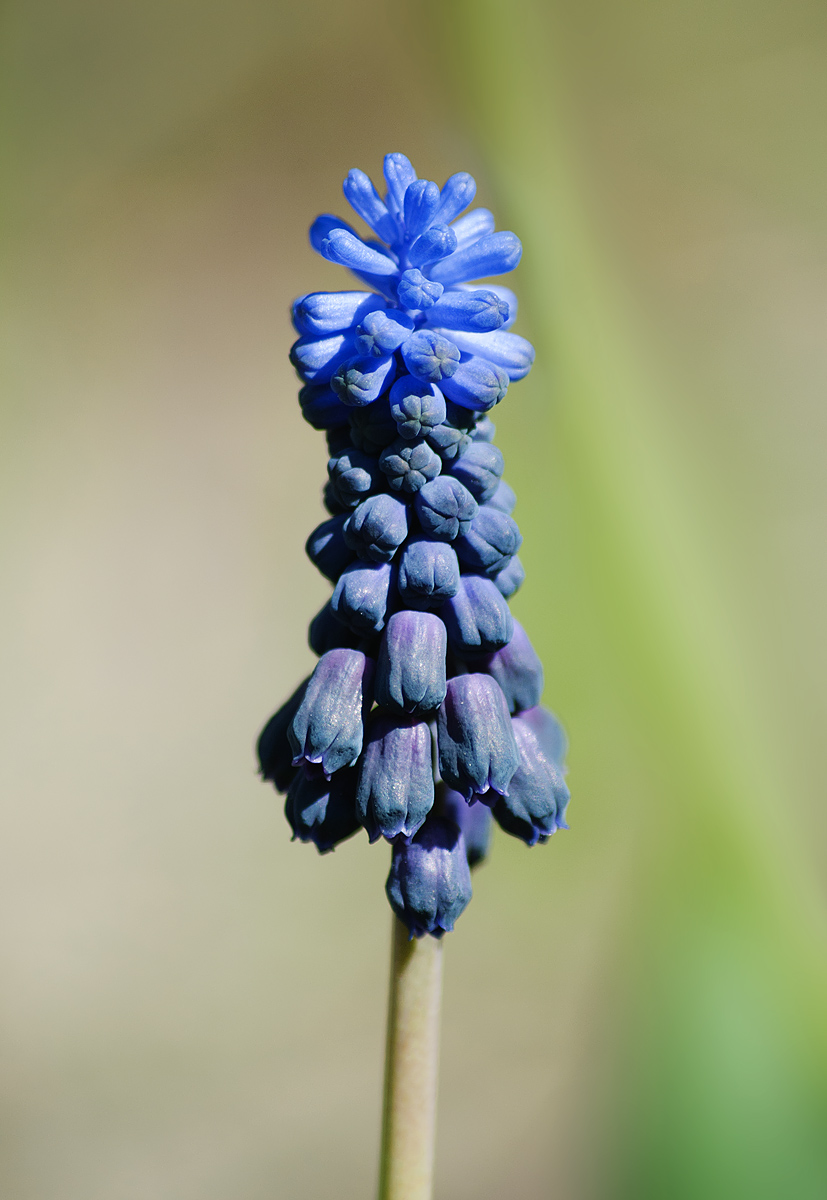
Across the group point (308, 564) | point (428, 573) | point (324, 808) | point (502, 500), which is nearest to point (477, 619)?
point (428, 573)

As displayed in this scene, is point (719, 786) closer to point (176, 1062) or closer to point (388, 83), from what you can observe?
point (176, 1062)

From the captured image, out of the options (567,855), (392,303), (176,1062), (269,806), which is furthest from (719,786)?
(392,303)

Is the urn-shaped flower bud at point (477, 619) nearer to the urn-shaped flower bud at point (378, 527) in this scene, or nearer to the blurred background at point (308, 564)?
the urn-shaped flower bud at point (378, 527)

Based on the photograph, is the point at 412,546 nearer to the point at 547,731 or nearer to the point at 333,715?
the point at 333,715

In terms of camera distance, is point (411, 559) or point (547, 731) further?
point (547, 731)

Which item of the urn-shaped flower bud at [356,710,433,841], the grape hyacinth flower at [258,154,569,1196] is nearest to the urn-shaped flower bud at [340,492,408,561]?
the grape hyacinth flower at [258,154,569,1196]

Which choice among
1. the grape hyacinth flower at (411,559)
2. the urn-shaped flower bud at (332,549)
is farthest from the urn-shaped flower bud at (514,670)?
the urn-shaped flower bud at (332,549)

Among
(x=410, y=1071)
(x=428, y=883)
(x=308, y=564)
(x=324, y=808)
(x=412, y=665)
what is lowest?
(x=410, y=1071)
